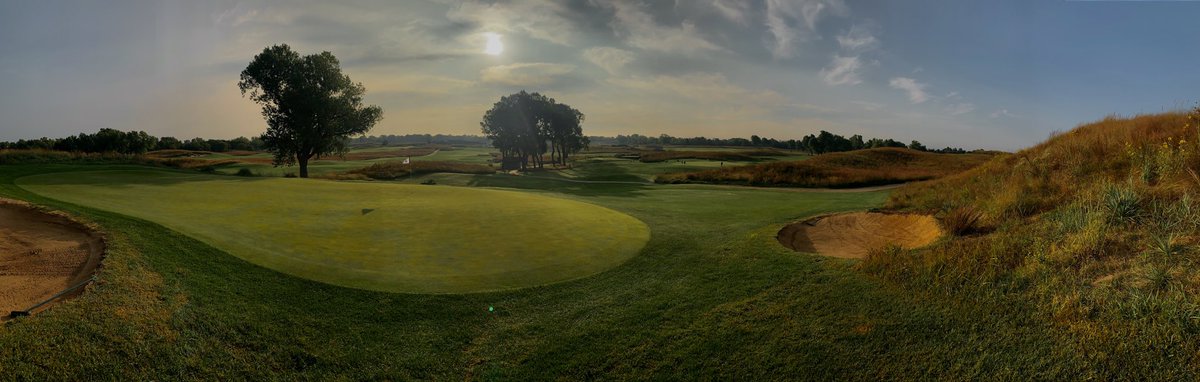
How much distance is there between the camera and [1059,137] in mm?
16141

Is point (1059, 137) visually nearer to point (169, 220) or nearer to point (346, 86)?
point (169, 220)

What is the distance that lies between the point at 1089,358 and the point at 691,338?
4.48m

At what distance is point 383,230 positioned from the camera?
11.8m

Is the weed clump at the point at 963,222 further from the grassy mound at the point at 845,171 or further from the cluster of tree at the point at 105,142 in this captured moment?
the cluster of tree at the point at 105,142

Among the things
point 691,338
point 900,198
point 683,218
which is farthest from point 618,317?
point 900,198

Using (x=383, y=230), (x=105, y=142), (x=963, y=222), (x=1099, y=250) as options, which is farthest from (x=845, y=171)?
(x=105, y=142)

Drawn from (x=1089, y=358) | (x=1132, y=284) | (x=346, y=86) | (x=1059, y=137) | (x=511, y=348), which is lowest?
(x=511, y=348)

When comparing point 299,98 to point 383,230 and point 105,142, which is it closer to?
point 383,230

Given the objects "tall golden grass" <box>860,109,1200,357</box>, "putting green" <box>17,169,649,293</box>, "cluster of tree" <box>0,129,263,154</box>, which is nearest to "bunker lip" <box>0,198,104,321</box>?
"putting green" <box>17,169,649,293</box>

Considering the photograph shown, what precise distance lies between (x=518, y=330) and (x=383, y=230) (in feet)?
21.5

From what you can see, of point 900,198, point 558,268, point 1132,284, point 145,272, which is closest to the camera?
point 1132,284

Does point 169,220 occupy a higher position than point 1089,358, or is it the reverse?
point 169,220

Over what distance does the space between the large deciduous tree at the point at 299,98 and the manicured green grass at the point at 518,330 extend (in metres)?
32.4

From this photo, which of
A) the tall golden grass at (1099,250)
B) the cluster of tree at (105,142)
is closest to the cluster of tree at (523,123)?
the cluster of tree at (105,142)
